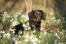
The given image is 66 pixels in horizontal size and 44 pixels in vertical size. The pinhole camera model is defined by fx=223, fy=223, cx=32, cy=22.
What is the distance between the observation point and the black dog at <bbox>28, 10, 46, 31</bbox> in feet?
9.49

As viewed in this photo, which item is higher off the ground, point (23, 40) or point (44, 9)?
point (44, 9)

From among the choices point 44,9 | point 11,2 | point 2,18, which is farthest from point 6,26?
point 44,9

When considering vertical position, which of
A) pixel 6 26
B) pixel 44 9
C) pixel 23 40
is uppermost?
pixel 44 9

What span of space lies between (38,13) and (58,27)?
336 mm

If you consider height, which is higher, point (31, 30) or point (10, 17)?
point (10, 17)

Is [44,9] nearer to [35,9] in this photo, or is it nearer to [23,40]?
[35,9]

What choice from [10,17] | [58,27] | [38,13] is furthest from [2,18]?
[58,27]

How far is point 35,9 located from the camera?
2.97m

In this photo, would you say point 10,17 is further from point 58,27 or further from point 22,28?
point 58,27

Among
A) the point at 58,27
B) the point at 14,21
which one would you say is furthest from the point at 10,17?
the point at 58,27

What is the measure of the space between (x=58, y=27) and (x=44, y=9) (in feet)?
1.00

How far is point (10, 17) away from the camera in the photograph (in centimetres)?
294

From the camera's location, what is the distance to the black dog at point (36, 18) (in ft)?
9.49

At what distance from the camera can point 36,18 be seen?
2.89 metres
